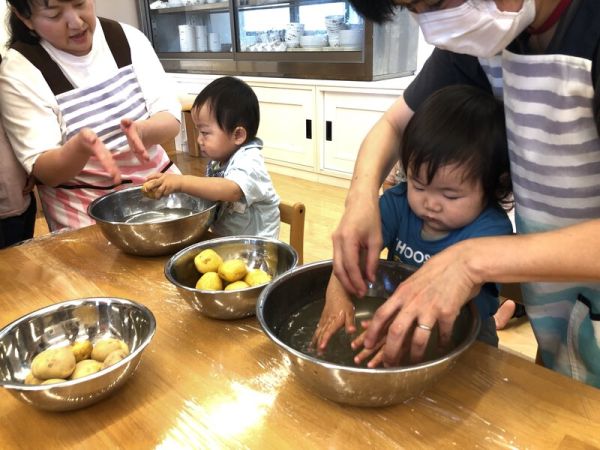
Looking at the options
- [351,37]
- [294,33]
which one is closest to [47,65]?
[351,37]

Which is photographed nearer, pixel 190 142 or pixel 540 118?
pixel 540 118

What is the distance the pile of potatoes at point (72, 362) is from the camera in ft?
2.05

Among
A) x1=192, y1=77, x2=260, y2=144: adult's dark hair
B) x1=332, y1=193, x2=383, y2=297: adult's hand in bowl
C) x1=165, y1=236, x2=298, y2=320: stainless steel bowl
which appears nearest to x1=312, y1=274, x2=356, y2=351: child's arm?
x1=332, y1=193, x2=383, y2=297: adult's hand in bowl

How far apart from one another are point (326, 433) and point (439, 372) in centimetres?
16

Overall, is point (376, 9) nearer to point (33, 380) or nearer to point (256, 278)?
point (256, 278)

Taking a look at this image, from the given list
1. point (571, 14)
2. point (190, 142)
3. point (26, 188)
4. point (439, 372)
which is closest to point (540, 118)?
point (571, 14)

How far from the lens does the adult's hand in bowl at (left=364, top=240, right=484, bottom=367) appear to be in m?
0.55

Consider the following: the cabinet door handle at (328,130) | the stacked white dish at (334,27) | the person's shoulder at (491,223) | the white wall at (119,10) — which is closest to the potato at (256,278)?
the person's shoulder at (491,223)

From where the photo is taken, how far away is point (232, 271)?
0.85 meters

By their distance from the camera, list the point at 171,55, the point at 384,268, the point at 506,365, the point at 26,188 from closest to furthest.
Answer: the point at 506,365 < the point at 384,268 < the point at 26,188 < the point at 171,55

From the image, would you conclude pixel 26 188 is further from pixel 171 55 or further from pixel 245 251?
pixel 171 55

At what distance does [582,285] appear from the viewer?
0.77 metres

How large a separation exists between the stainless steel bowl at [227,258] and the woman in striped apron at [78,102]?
31 centimetres

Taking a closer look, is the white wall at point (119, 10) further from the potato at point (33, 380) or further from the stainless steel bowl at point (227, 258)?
the potato at point (33, 380)
